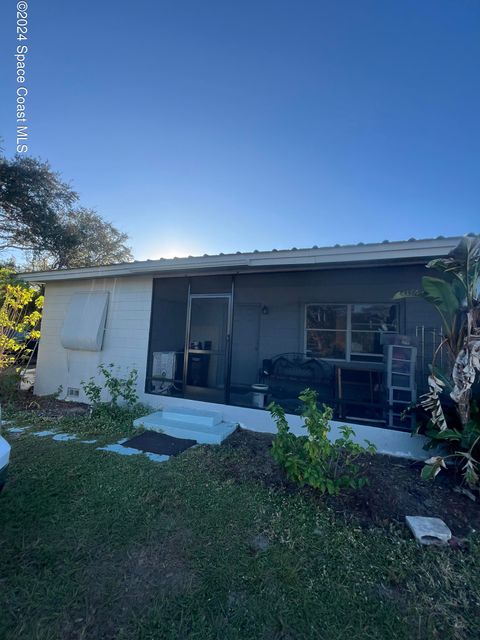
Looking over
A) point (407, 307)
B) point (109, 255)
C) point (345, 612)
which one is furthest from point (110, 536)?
point (109, 255)

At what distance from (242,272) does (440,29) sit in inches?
212

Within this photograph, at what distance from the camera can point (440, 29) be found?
16.5 ft

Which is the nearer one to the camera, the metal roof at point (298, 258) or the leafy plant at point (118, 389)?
the metal roof at point (298, 258)

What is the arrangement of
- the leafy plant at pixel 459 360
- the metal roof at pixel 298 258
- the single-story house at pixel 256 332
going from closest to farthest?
the leafy plant at pixel 459 360 < the metal roof at pixel 298 258 < the single-story house at pixel 256 332

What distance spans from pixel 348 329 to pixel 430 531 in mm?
5158

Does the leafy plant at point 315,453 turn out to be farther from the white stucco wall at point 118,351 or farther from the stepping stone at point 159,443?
the stepping stone at point 159,443

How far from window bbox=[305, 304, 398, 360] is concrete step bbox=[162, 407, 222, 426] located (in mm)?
3387

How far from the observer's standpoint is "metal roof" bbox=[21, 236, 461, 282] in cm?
381

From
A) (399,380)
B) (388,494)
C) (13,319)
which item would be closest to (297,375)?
(399,380)

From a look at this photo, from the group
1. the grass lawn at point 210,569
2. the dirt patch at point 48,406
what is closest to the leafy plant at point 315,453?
the grass lawn at point 210,569

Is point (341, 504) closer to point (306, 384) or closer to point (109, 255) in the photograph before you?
point (306, 384)

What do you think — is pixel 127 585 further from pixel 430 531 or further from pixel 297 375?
pixel 297 375

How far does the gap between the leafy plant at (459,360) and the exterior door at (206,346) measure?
337 centimetres

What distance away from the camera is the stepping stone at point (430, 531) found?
243 cm
